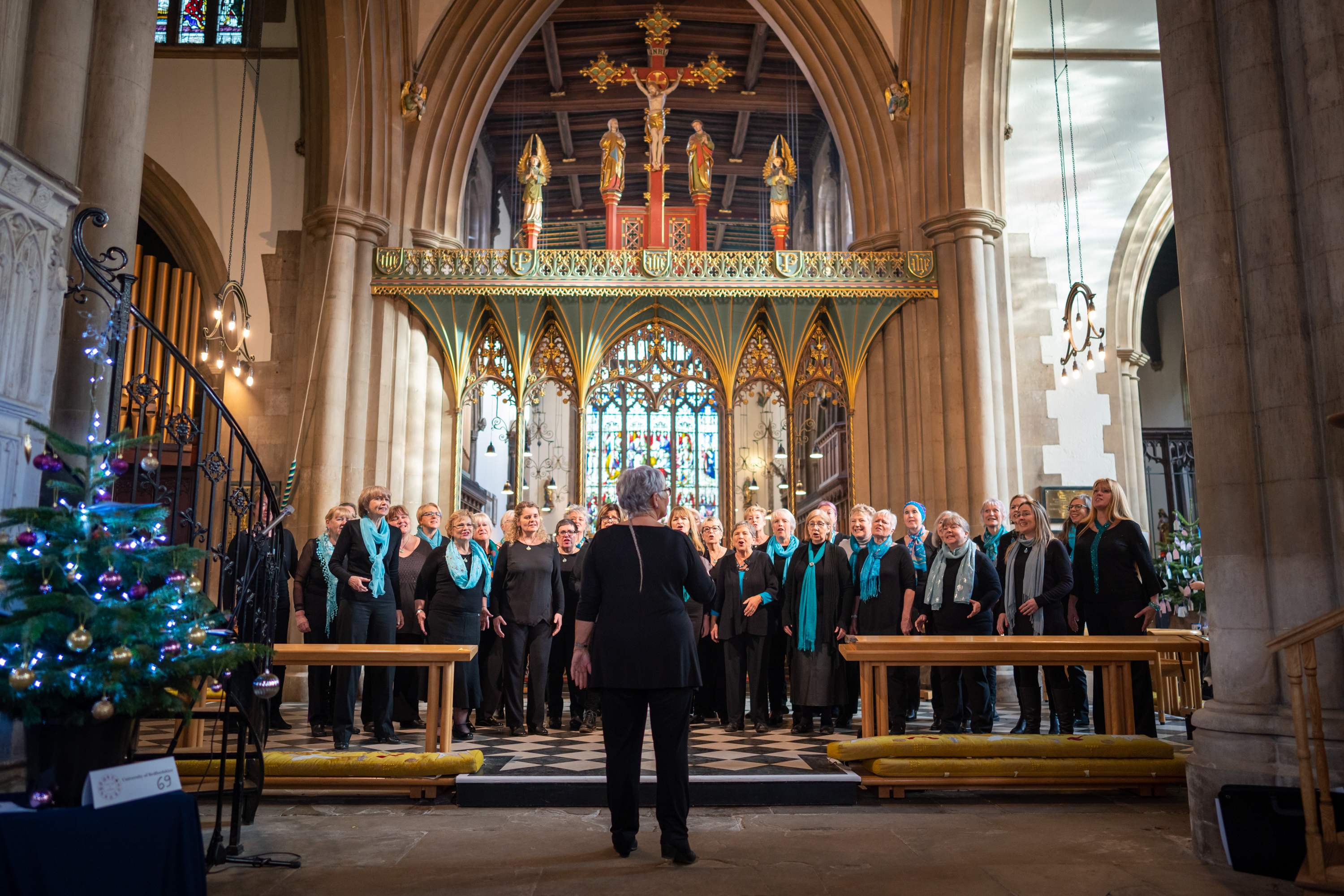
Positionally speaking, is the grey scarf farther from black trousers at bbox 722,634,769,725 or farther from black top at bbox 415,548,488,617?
black top at bbox 415,548,488,617

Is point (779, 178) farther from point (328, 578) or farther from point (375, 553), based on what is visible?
point (375, 553)

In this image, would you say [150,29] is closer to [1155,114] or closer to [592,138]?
[1155,114]

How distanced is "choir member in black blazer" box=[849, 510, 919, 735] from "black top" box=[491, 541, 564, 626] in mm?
1901

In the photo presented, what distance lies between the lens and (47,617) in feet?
8.12

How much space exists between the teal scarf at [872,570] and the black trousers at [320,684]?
326 cm

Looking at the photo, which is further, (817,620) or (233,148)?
(233,148)

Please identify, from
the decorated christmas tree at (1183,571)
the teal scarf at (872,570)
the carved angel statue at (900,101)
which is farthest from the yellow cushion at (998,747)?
the carved angel statue at (900,101)

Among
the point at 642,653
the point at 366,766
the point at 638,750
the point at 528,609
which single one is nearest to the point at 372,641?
Result: the point at 528,609

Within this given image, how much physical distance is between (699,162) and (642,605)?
8073mm

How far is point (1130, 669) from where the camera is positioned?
537 cm

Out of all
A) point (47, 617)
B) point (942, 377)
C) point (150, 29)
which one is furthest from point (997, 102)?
point (47, 617)

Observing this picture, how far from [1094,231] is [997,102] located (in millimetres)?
1980

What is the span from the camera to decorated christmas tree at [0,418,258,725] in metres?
2.47

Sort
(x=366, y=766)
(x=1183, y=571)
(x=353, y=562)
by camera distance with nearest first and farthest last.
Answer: (x=366, y=766) → (x=353, y=562) → (x=1183, y=571)
